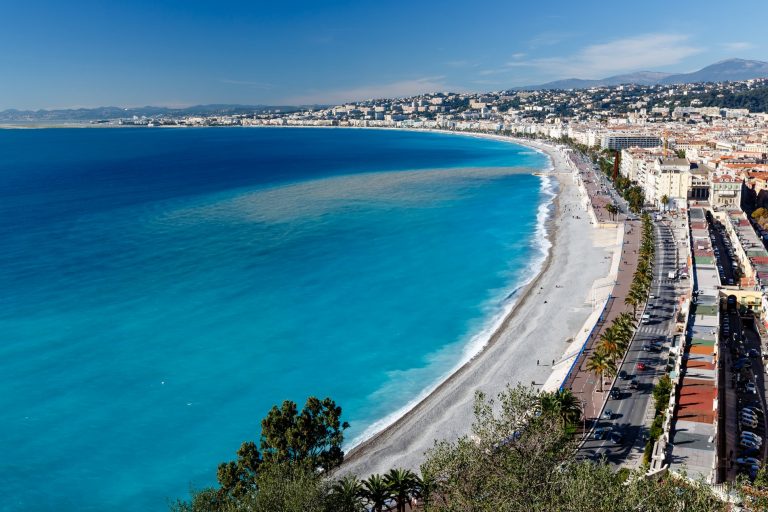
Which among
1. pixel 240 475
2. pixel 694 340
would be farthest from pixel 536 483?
pixel 694 340

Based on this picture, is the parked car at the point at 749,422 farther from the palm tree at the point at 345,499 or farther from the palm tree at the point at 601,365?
the palm tree at the point at 345,499

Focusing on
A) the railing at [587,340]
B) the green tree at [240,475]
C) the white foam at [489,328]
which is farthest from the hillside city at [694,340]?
the green tree at [240,475]

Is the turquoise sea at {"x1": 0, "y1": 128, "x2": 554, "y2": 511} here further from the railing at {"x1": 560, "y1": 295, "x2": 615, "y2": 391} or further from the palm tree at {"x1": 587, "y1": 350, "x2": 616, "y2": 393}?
the palm tree at {"x1": 587, "y1": 350, "x2": 616, "y2": 393}

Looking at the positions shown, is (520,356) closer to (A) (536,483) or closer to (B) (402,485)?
(B) (402,485)

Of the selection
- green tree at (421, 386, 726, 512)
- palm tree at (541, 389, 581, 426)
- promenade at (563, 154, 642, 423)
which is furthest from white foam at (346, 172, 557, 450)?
green tree at (421, 386, 726, 512)

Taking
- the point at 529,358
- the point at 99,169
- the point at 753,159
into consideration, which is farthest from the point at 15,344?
the point at 99,169
